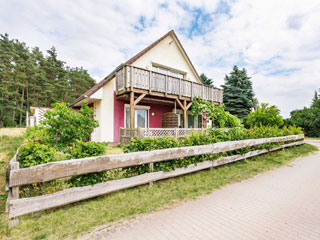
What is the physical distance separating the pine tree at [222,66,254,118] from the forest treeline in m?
31.7

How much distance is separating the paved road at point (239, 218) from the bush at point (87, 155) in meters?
1.01

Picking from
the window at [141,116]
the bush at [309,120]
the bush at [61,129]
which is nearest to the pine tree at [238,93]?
the bush at [309,120]

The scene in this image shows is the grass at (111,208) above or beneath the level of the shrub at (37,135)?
beneath

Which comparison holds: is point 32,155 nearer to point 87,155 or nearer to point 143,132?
point 87,155

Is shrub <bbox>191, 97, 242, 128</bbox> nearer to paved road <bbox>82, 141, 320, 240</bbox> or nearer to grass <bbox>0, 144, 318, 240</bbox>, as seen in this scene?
grass <bbox>0, 144, 318, 240</bbox>

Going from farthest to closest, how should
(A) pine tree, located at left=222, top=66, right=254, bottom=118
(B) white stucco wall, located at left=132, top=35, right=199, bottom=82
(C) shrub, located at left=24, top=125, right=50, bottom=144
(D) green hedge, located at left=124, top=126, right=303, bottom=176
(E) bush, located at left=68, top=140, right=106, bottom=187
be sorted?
1. (A) pine tree, located at left=222, top=66, right=254, bottom=118
2. (B) white stucco wall, located at left=132, top=35, right=199, bottom=82
3. (D) green hedge, located at left=124, top=126, right=303, bottom=176
4. (C) shrub, located at left=24, top=125, right=50, bottom=144
5. (E) bush, located at left=68, top=140, right=106, bottom=187

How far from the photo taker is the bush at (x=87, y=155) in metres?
2.90

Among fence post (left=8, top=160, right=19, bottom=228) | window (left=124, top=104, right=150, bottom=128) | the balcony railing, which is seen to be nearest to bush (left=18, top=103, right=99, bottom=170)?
fence post (left=8, top=160, right=19, bottom=228)

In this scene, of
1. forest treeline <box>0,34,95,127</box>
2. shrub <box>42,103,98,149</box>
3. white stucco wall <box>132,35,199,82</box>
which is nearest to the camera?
shrub <box>42,103,98,149</box>

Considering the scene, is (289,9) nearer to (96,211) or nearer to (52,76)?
(96,211)

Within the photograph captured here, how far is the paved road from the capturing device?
2.17m

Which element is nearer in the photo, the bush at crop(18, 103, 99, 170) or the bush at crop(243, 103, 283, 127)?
the bush at crop(18, 103, 99, 170)

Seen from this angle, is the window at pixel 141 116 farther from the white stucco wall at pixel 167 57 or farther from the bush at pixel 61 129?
Answer: the bush at pixel 61 129

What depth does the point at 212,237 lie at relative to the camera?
212 cm
